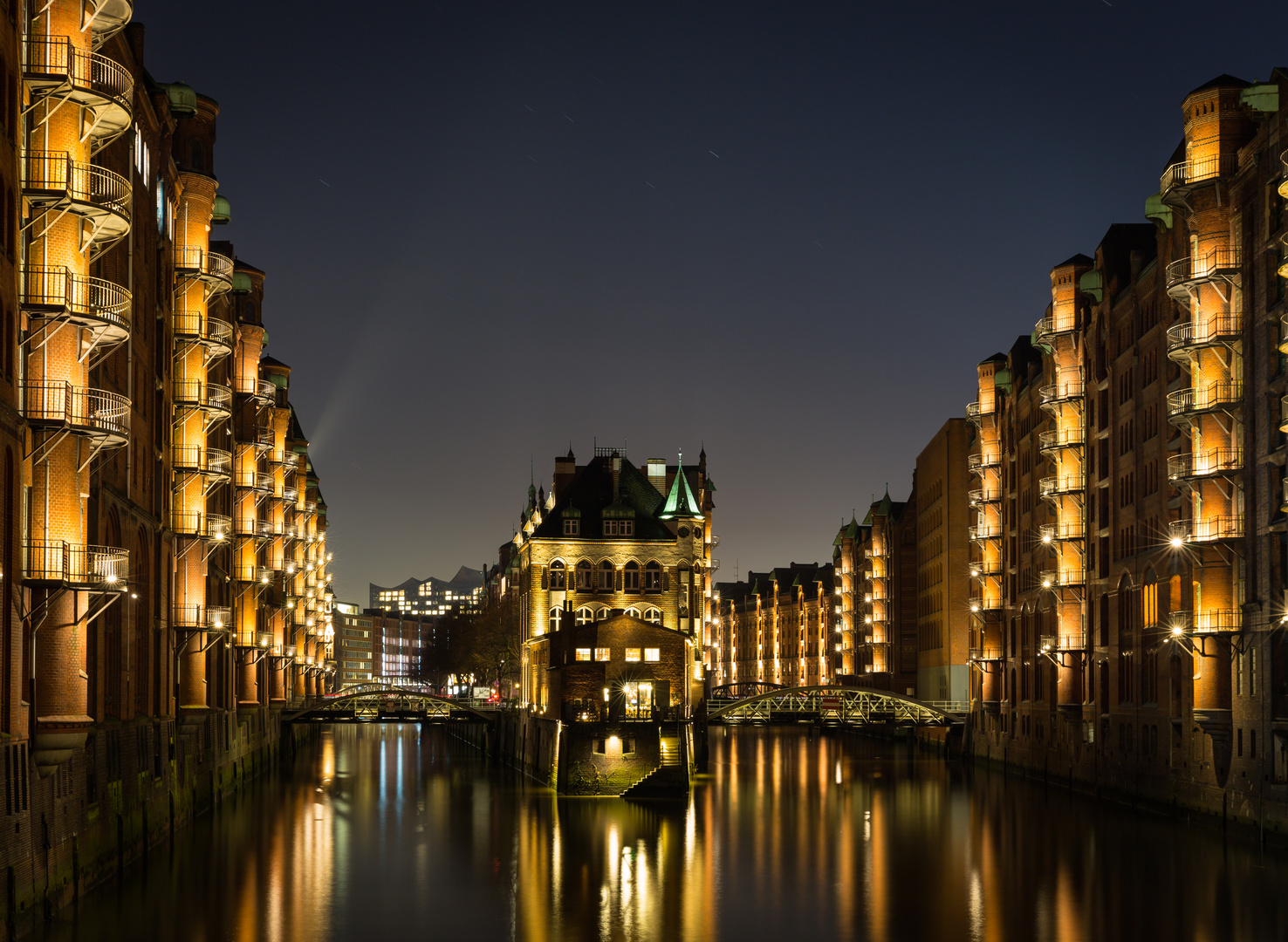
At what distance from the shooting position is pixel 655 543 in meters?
109

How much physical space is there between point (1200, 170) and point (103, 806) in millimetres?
45769

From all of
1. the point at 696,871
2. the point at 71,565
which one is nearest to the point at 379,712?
the point at 696,871

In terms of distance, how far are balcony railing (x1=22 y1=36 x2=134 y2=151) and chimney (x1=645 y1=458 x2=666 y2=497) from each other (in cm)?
8957

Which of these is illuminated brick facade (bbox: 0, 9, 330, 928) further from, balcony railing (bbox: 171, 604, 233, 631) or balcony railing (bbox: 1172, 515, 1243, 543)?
balcony railing (bbox: 1172, 515, 1243, 543)

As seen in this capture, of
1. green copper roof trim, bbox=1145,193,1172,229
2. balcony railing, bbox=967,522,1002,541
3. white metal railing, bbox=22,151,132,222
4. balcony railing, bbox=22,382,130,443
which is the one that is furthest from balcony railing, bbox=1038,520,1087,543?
white metal railing, bbox=22,151,132,222

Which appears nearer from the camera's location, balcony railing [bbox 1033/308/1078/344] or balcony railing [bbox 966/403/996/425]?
balcony railing [bbox 1033/308/1078/344]

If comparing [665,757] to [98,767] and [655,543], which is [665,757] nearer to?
[655,543]

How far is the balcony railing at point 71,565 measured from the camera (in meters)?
36.9

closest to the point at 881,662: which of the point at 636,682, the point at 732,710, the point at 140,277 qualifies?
the point at 732,710

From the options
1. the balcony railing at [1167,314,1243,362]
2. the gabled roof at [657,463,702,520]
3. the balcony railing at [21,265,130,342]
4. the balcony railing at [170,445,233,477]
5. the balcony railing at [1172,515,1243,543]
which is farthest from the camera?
the gabled roof at [657,463,702,520]

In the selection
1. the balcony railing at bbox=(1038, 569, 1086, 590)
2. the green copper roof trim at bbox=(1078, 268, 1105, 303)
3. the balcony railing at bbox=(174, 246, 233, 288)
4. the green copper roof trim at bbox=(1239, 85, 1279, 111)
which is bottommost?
the balcony railing at bbox=(1038, 569, 1086, 590)

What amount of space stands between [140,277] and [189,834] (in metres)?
23.0

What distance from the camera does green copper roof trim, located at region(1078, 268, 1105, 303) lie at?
80312mm

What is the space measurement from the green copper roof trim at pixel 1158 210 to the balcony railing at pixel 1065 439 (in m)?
18.4
